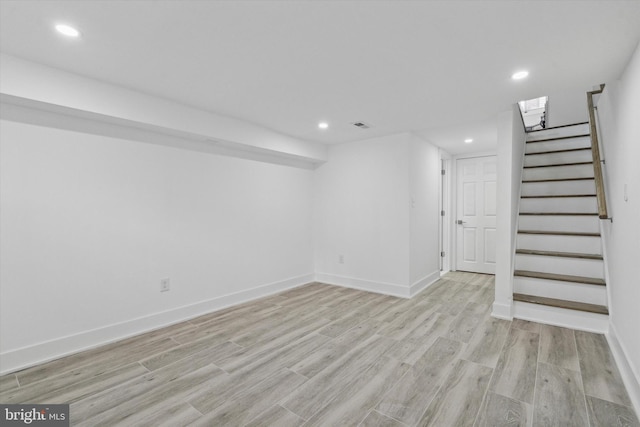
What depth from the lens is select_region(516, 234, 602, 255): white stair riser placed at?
3193 mm

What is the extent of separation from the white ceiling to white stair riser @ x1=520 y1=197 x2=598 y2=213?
163cm

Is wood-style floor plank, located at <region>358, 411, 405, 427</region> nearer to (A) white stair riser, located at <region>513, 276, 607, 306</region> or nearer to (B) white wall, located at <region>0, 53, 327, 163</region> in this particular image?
(A) white stair riser, located at <region>513, 276, 607, 306</region>

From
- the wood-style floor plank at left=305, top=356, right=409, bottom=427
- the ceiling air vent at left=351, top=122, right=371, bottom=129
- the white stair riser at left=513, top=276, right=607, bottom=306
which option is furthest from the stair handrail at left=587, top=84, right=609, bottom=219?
the ceiling air vent at left=351, top=122, right=371, bottom=129

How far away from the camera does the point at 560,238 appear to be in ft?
11.0

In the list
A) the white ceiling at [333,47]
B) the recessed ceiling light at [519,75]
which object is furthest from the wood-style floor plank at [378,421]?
the recessed ceiling light at [519,75]

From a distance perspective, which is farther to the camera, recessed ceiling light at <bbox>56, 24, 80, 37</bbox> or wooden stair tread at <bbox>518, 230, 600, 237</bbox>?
wooden stair tread at <bbox>518, 230, 600, 237</bbox>

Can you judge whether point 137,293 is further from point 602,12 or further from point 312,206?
point 602,12

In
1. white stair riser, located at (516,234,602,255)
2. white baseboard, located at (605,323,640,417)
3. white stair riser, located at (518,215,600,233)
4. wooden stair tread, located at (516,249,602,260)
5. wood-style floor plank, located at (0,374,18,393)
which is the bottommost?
wood-style floor plank, located at (0,374,18,393)

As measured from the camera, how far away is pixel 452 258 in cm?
559

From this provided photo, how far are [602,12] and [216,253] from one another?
371 cm

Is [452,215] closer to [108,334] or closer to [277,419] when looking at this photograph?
[277,419]

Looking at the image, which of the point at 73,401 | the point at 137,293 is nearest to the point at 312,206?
the point at 137,293

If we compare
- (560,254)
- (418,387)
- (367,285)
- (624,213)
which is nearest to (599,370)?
(624,213)

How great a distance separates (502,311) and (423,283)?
4.18 ft
